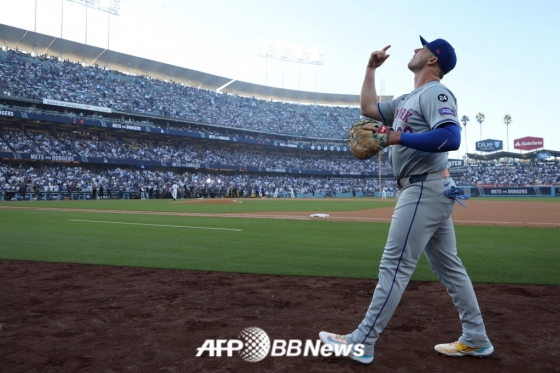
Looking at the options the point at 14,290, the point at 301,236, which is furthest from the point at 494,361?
the point at 301,236

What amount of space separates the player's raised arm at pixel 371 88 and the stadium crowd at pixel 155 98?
43243 mm

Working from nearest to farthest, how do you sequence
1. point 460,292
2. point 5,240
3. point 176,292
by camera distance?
point 460,292 < point 176,292 < point 5,240

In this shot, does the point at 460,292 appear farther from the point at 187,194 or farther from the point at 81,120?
the point at 81,120

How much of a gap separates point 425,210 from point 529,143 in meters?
82.9

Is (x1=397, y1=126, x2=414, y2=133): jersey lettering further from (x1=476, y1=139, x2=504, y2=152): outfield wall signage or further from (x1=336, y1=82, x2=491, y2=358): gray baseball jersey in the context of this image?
(x1=476, y1=139, x2=504, y2=152): outfield wall signage

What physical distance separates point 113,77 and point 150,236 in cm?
4684

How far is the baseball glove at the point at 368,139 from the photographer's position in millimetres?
2688

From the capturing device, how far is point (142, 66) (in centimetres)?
5500

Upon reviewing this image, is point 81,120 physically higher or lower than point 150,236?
higher

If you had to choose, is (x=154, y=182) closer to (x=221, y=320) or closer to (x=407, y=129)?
(x=221, y=320)

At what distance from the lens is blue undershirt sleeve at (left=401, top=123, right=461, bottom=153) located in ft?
8.16

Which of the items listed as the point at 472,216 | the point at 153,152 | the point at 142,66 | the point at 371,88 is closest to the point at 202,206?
the point at 472,216

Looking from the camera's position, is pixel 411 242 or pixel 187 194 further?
pixel 187 194

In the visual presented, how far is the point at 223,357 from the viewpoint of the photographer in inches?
105
